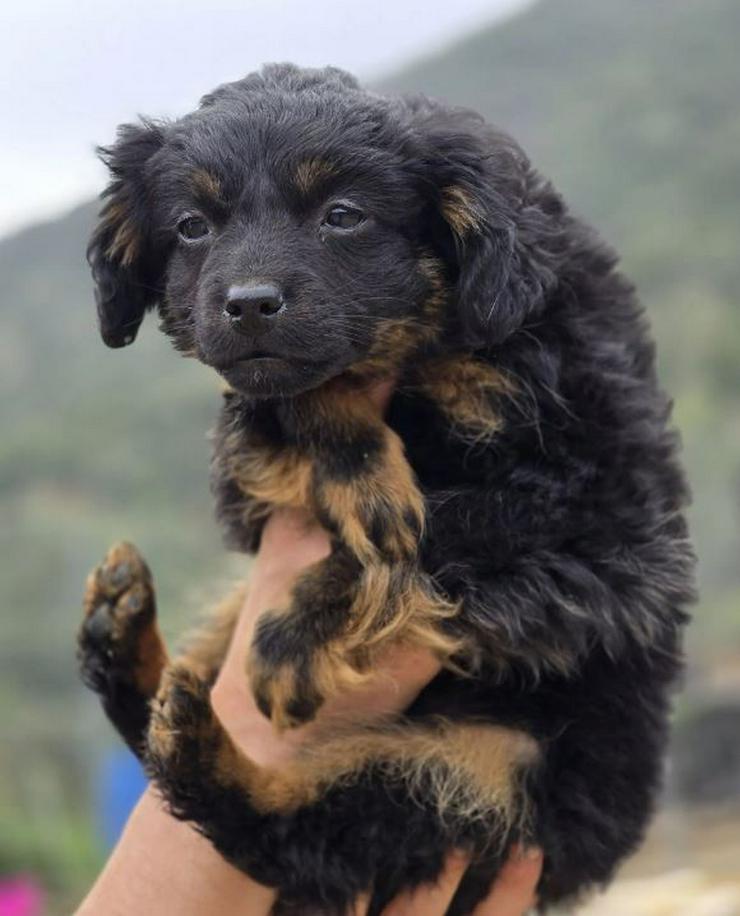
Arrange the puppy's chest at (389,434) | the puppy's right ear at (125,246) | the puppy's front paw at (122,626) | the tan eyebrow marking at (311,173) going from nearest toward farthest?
the tan eyebrow marking at (311,173) < the puppy's chest at (389,434) < the puppy's right ear at (125,246) < the puppy's front paw at (122,626)

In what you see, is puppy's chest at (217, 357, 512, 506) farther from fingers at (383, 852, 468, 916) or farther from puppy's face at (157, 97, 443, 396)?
fingers at (383, 852, 468, 916)

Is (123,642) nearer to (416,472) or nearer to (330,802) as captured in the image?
(330,802)

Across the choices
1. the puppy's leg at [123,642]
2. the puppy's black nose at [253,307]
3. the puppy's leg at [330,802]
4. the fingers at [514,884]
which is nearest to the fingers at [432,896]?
the puppy's leg at [330,802]

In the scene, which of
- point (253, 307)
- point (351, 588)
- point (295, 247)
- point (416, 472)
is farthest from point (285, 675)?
point (295, 247)

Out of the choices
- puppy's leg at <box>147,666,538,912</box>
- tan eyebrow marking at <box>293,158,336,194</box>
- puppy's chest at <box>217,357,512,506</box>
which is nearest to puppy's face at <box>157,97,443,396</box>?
tan eyebrow marking at <box>293,158,336,194</box>

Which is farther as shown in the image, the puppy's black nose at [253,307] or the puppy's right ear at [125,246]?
the puppy's right ear at [125,246]

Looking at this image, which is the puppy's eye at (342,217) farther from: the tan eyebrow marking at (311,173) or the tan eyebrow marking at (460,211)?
the tan eyebrow marking at (460,211)

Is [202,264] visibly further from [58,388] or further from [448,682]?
[58,388]
